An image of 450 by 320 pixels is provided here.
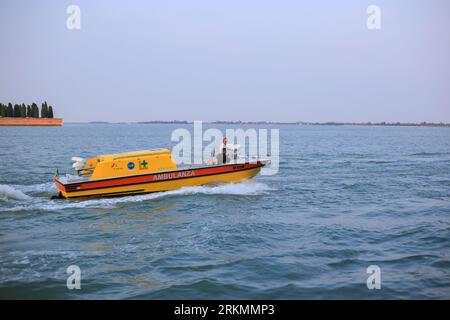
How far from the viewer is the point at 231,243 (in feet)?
44.6

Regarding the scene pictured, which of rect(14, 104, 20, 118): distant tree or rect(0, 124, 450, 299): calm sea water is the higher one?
rect(14, 104, 20, 118): distant tree

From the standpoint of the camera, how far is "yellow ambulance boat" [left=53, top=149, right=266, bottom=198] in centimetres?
1994

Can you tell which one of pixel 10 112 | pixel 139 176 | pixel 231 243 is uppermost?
pixel 10 112

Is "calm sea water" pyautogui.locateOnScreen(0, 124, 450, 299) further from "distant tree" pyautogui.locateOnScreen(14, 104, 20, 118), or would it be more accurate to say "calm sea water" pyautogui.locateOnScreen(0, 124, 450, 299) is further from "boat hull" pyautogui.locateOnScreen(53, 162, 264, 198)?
"distant tree" pyautogui.locateOnScreen(14, 104, 20, 118)

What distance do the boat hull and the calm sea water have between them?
504 millimetres

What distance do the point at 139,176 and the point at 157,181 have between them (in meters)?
0.91

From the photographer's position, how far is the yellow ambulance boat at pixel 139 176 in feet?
65.4

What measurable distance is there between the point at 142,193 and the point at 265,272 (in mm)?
10911

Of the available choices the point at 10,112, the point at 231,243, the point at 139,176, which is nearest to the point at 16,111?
the point at 10,112

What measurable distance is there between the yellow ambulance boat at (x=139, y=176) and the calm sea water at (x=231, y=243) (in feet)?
1.91

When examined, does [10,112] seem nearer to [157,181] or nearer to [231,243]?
[157,181]

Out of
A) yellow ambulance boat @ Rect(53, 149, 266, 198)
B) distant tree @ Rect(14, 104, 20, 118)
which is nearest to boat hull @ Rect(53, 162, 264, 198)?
yellow ambulance boat @ Rect(53, 149, 266, 198)

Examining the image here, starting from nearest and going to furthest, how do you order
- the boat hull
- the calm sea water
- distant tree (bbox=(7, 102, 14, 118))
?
1. the calm sea water
2. the boat hull
3. distant tree (bbox=(7, 102, 14, 118))

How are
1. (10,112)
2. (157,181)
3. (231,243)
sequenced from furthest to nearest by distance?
(10,112)
(157,181)
(231,243)
